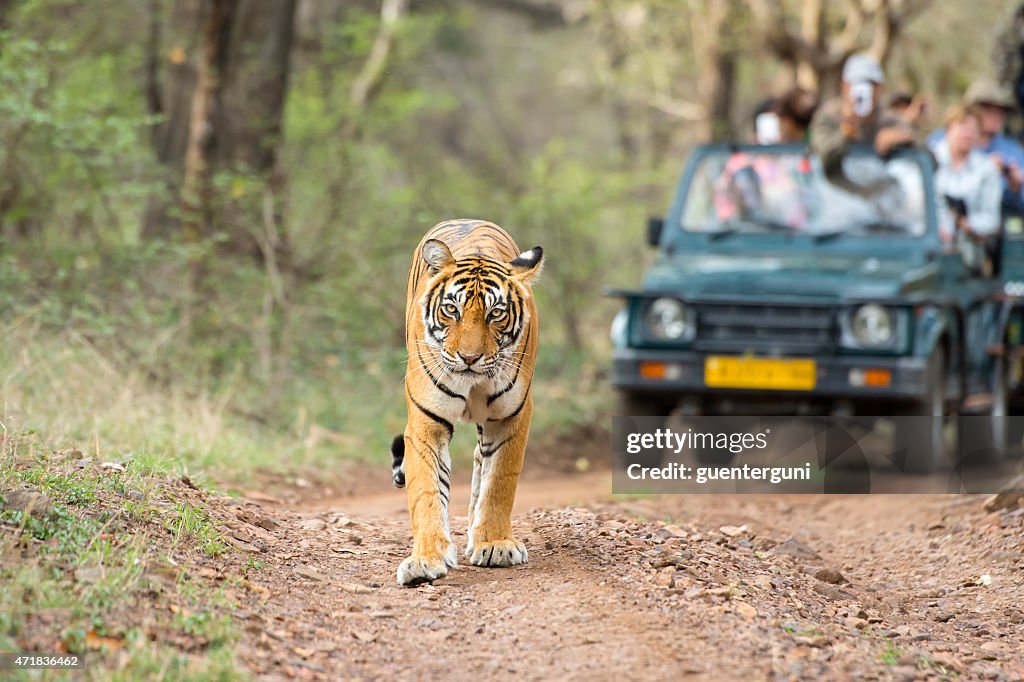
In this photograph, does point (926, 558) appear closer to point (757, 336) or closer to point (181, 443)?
point (757, 336)

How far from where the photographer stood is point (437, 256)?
5.61 m

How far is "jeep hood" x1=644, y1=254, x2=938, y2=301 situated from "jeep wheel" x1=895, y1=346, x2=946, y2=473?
1.73 feet

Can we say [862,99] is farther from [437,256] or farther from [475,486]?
[437,256]

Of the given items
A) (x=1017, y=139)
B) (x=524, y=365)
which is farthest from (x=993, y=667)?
(x=1017, y=139)

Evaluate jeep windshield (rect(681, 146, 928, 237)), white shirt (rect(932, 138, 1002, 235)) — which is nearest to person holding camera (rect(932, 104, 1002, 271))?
white shirt (rect(932, 138, 1002, 235))

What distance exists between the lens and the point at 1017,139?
12.1m

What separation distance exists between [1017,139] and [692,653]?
8836 millimetres

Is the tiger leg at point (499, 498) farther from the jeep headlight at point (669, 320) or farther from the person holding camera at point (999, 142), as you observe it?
the person holding camera at point (999, 142)

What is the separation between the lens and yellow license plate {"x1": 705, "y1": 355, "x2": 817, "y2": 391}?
346 inches

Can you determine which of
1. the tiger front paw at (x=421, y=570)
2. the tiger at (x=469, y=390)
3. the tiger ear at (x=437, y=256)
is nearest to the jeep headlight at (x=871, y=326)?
the tiger at (x=469, y=390)

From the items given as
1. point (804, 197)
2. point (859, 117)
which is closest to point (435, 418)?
point (804, 197)

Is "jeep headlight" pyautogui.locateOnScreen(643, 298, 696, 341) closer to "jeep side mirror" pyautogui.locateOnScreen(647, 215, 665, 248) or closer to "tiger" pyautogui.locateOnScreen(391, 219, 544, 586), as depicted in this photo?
"jeep side mirror" pyautogui.locateOnScreen(647, 215, 665, 248)

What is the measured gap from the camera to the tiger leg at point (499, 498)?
566 cm

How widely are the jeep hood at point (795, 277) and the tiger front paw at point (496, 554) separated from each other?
3.77 metres
